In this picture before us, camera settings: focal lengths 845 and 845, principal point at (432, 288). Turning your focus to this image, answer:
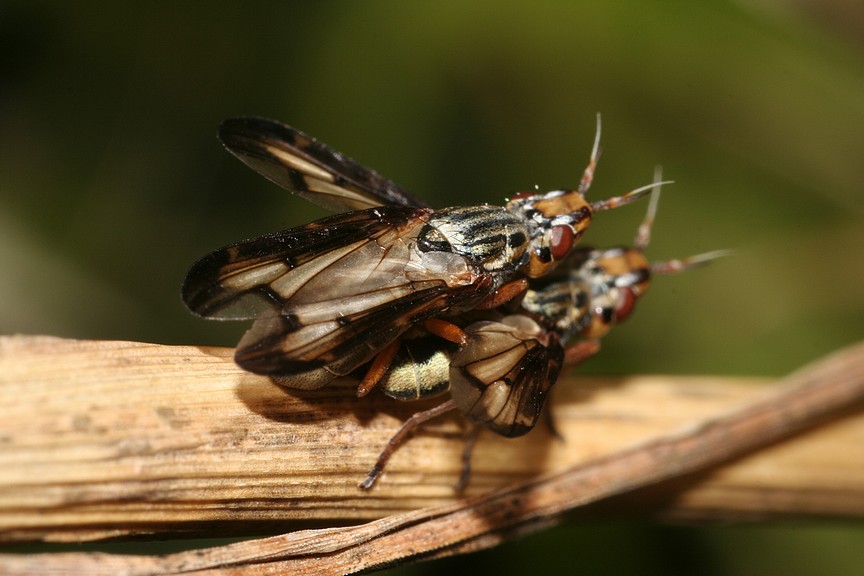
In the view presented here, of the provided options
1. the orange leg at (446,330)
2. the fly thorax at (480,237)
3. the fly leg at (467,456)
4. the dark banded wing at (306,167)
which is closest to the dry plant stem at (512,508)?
the fly leg at (467,456)

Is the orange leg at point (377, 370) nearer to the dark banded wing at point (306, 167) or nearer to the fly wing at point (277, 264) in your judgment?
the fly wing at point (277, 264)

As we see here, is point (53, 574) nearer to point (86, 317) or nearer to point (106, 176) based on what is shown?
point (86, 317)

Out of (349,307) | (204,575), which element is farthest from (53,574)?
(349,307)

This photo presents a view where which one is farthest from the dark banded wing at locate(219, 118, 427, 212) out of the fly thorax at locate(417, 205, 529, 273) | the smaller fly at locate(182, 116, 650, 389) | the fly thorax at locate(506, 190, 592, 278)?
the fly thorax at locate(506, 190, 592, 278)

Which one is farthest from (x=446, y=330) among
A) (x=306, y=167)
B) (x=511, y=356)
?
(x=306, y=167)

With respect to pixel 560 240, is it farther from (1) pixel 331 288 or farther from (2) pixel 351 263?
(1) pixel 331 288

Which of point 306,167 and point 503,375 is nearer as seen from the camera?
point 503,375
